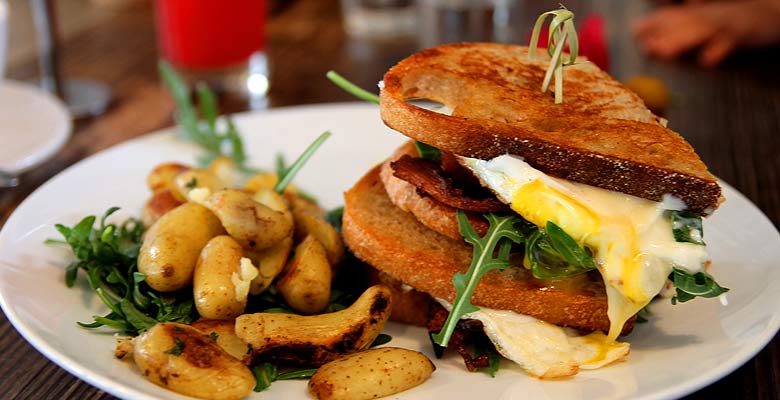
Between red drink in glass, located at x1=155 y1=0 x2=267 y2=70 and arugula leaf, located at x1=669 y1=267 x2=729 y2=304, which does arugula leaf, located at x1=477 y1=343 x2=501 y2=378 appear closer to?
arugula leaf, located at x1=669 y1=267 x2=729 y2=304

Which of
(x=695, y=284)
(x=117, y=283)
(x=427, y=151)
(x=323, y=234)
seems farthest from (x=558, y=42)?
(x=117, y=283)

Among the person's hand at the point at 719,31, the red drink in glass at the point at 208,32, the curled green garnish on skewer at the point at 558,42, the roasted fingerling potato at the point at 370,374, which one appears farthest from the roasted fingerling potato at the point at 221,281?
the person's hand at the point at 719,31

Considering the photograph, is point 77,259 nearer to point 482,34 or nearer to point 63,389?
point 63,389

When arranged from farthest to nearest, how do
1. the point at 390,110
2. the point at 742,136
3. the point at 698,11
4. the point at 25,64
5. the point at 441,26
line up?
1. the point at 441,26
2. the point at 698,11
3. the point at 25,64
4. the point at 742,136
5. the point at 390,110

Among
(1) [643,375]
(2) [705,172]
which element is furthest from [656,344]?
(2) [705,172]

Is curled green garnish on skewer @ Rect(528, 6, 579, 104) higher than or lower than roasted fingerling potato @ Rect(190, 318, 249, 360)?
higher

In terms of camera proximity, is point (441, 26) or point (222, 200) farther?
point (441, 26)

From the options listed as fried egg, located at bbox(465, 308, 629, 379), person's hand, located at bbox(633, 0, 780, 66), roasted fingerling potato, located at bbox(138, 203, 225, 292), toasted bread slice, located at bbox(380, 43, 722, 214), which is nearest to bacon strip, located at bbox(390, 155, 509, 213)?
toasted bread slice, located at bbox(380, 43, 722, 214)
